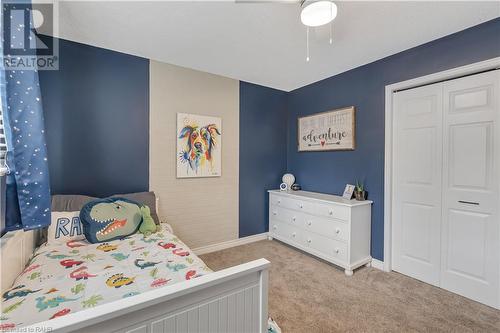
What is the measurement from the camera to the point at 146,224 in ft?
6.97

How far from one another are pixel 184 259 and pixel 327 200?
70.9 inches

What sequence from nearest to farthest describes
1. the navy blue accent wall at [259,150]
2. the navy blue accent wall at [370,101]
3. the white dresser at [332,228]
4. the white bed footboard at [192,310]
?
1. the white bed footboard at [192,310]
2. the navy blue accent wall at [370,101]
3. the white dresser at [332,228]
4. the navy blue accent wall at [259,150]

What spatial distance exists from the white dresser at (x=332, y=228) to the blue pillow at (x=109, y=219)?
1.92 m

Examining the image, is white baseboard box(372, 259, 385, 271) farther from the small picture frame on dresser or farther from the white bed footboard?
the white bed footboard

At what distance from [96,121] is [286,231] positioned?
8.84 feet

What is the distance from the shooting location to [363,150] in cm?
281

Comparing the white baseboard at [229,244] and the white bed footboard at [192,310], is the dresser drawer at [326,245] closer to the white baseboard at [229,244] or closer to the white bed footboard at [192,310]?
the white baseboard at [229,244]

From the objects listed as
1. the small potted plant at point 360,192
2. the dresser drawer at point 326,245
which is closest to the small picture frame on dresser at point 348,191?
the small potted plant at point 360,192

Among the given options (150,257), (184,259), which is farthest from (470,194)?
(150,257)

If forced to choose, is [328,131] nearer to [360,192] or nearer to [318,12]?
[360,192]

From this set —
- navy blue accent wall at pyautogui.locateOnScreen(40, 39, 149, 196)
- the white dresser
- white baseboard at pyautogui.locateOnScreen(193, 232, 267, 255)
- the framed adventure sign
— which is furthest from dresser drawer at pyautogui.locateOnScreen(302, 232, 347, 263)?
navy blue accent wall at pyautogui.locateOnScreen(40, 39, 149, 196)

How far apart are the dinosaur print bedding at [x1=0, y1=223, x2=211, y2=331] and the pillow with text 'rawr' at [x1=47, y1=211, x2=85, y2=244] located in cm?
6

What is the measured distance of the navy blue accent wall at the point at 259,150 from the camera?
135 inches

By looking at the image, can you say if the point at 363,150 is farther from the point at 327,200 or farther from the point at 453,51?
the point at 453,51
